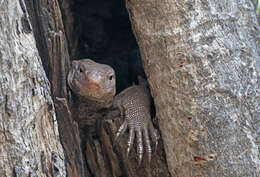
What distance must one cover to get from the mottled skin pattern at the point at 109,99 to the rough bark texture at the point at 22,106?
0.97 m

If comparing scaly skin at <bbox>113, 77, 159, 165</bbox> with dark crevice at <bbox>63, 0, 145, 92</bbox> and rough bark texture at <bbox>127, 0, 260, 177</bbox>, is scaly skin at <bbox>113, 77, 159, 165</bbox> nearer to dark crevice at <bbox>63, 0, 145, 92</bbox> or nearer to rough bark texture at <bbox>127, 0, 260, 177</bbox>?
rough bark texture at <bbox>127, 0, 260, 177</bbox>

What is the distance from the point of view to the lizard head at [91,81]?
11.9 feet

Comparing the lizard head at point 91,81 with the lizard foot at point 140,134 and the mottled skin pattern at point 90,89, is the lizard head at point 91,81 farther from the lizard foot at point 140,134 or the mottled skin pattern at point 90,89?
the lizard foot at point 140,134

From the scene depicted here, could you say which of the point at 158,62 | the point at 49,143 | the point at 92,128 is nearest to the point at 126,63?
the point at 92,128

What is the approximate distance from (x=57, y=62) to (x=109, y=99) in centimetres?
71

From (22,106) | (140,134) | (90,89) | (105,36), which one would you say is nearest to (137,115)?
(140,134)

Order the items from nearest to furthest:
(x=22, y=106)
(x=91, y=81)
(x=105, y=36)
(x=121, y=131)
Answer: (x=22, y=106) → (x=91, y=81) → (x=121, y=131) → (x=105, y=36)

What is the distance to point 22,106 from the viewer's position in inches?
98.0

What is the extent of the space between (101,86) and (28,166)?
1.30m

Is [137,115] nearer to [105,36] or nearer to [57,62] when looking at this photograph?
[57,62]

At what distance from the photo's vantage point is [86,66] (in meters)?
3.79

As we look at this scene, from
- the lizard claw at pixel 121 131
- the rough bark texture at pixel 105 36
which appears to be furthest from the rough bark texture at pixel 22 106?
the rough bark texture at pixel 105 36

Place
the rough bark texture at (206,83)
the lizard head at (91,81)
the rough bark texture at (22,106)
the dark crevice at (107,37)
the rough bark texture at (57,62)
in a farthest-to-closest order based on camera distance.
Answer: the dark crevice at (107,37) → the lizard head at (91,81) → the rough bark texture at (57,62) → the rough bark texture at (206,83) → the rough bark texture at (22,106)

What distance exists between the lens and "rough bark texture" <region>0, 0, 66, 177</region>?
7.98 ft
